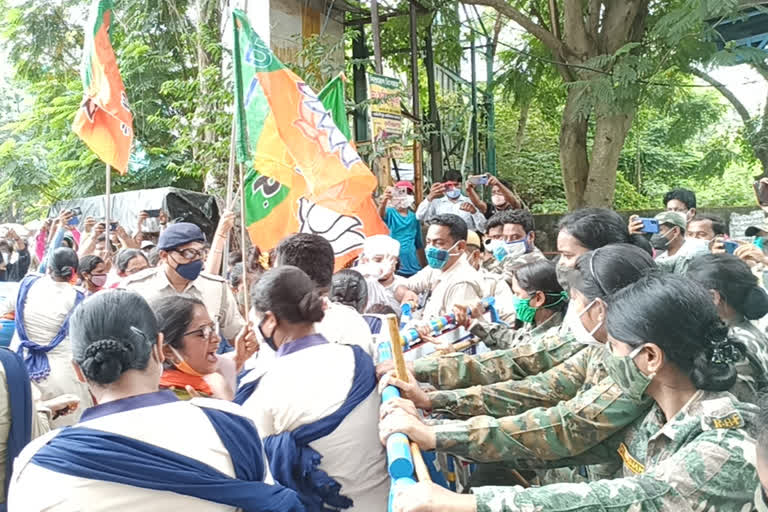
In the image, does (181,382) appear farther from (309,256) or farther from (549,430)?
(549,430)

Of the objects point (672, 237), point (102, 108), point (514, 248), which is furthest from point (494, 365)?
point (102, 108)

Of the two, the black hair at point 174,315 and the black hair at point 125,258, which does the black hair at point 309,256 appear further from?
the black hair at point 125,258

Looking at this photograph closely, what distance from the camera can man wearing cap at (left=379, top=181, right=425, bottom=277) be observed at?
702cm

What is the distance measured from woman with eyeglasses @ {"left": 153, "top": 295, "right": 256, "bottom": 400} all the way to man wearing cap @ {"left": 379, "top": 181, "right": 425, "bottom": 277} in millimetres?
4547

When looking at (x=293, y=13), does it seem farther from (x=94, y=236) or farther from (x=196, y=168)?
(x=94, y=236)

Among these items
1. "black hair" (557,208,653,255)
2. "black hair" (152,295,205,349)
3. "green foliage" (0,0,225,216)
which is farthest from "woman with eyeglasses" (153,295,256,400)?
"green foliage" (0,0,225,216)

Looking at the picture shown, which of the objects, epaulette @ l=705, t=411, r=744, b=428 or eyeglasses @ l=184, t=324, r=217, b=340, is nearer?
epaulette @ l=705, t=411, r=744, b=428

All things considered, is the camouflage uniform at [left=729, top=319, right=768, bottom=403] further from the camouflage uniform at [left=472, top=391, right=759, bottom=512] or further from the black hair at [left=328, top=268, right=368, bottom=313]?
the black hair at [left=328, top=268, right=368, bottom=313]

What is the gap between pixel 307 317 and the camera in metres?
2.25

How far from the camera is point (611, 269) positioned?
90.3 inches

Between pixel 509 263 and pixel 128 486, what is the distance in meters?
3.76

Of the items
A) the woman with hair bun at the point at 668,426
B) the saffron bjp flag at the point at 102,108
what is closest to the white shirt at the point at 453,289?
the woman with hair bun at the point at 668,426

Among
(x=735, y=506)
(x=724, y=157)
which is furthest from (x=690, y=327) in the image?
(x=724, y=157)

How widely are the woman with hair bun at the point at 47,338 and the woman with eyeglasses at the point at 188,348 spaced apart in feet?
7.10
